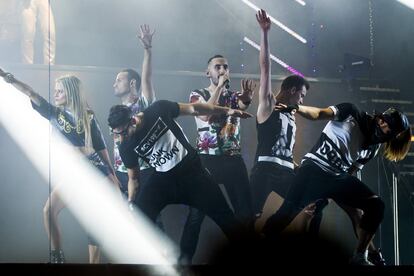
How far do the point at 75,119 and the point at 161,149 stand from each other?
85cm

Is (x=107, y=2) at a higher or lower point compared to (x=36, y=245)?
higher

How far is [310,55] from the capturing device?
684 centimetres

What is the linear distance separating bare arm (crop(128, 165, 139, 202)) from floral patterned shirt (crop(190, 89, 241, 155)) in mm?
624

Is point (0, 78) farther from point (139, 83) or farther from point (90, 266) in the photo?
point (90, 266)

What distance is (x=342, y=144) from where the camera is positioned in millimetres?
6570

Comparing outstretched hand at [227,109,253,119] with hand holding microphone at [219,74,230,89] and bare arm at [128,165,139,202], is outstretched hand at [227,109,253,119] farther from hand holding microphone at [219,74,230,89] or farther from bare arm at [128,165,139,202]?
bare arm at [128,165,139,202]

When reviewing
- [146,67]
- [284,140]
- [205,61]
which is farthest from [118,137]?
[284,140]

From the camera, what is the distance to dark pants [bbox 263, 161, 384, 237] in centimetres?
648

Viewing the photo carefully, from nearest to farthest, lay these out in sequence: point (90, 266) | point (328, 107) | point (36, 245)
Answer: point (90, 266) → point (36, 245) → point (328, 107)

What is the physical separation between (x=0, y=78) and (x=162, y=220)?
1989 mm

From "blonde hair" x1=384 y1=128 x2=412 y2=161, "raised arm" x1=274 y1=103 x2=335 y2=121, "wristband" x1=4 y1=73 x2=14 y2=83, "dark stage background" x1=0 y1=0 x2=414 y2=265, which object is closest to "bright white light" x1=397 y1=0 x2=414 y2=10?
"dark stage background" x1=0 y1=0 x2=414 y2=265

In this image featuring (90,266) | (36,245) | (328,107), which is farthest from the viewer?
(328,107)

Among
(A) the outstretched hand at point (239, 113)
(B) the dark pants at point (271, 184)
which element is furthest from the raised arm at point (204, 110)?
(B) the dark pants at point (271, 184)

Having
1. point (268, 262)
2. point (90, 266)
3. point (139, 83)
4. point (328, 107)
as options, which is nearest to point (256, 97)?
point (328, 107)
